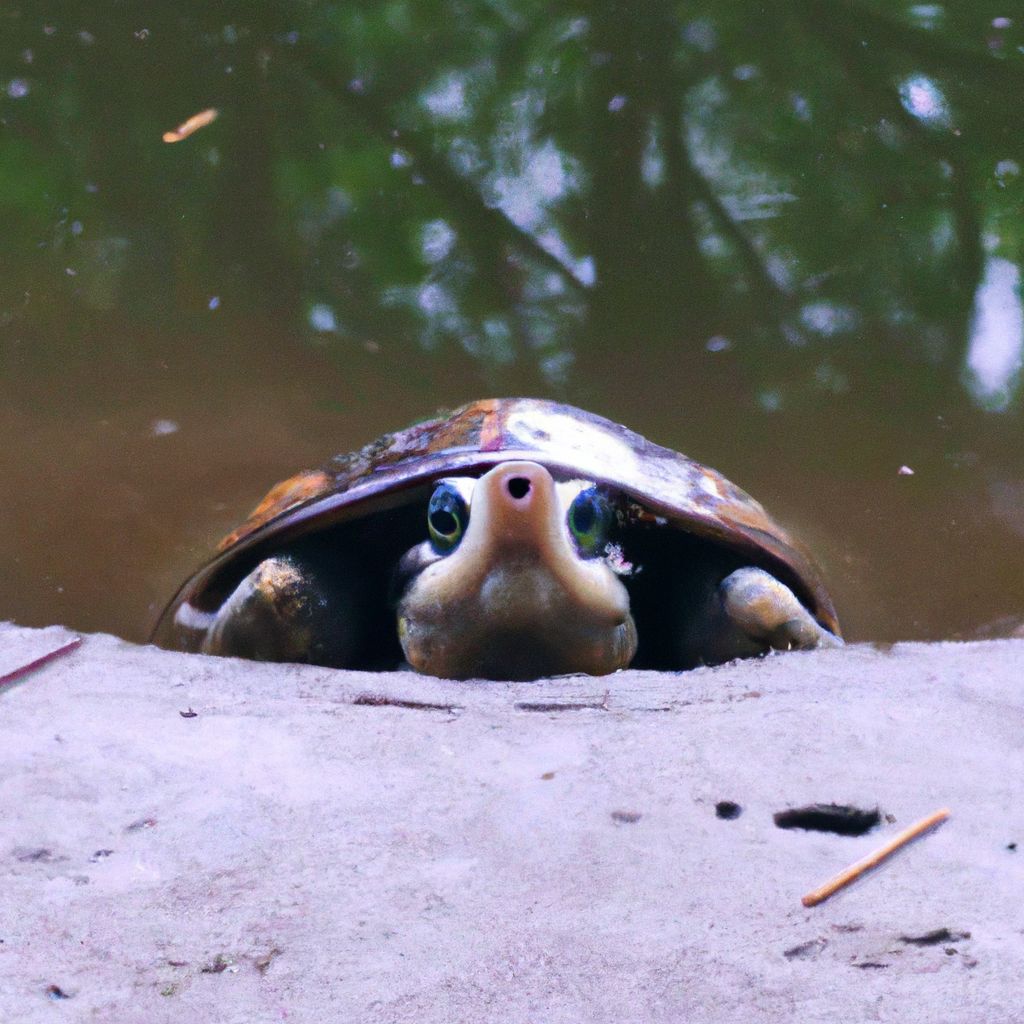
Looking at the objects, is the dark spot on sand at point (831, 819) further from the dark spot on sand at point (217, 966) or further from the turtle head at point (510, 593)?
the turtle head at point (510, 593)

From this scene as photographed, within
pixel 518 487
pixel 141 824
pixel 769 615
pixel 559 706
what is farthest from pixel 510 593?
pixel 141 824

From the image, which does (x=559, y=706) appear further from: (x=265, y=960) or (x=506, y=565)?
(x=265, y=960)

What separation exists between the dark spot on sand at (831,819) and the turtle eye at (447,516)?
1558 mm

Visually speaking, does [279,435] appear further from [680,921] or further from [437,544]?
[680,921]

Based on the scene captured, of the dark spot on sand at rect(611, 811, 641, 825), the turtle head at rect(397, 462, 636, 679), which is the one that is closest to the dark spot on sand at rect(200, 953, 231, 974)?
the dark spot on sand at rect(611, 811, 641, 825)

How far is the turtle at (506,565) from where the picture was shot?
278 centimetres

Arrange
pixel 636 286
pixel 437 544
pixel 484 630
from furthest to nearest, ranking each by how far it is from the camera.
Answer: pixel 636 286 → pixel 437 544 → pixel 484 630

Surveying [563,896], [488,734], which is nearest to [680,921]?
[563,896]

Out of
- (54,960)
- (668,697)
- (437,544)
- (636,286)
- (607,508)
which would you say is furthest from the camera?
(636,286)

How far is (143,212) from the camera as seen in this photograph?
234 inches

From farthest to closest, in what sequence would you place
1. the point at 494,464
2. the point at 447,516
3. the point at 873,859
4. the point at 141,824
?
1. the point at 494,464
2. the point at 447,516
3. the point at 141,824
4. the point at 873,859

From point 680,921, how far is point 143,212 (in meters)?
5.54

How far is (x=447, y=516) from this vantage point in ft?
9.89

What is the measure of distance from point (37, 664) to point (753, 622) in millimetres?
1961
